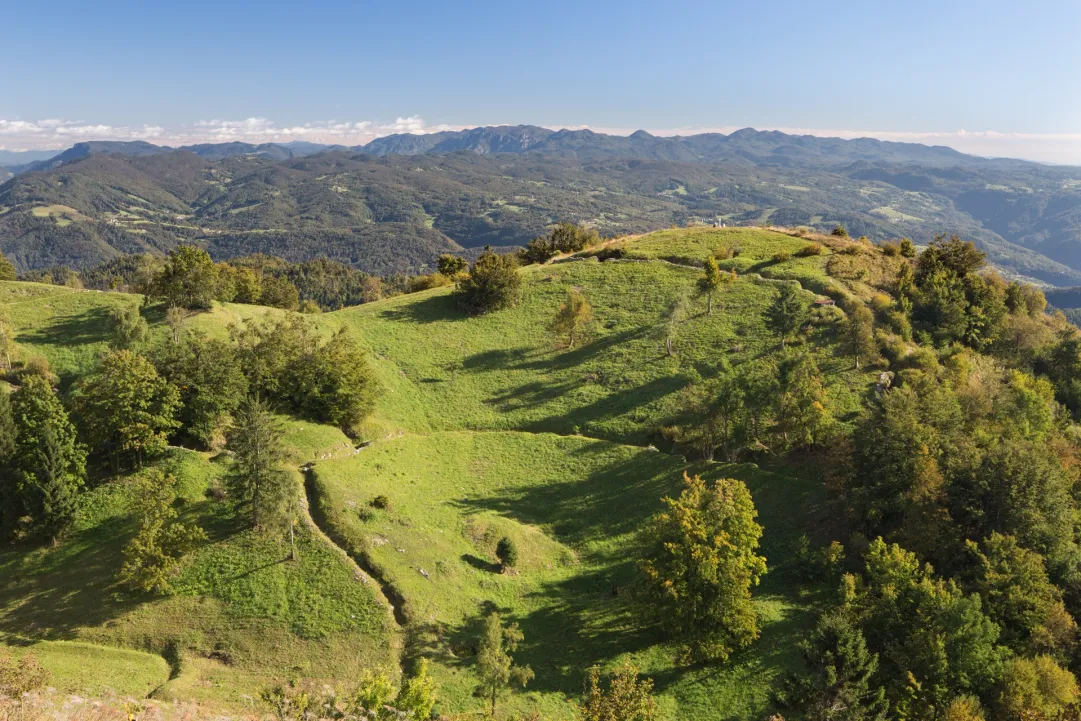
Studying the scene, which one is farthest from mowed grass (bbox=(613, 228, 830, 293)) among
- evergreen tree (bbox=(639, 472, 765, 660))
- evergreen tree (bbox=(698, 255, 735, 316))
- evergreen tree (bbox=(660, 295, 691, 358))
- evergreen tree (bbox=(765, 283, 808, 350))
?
evergreen tree (bbox=(639, 472, 765, 660))

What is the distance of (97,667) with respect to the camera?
29.5 m

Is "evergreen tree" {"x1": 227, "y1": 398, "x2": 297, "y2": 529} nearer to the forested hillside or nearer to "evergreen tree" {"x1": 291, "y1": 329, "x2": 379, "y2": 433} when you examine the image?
the forested hillside

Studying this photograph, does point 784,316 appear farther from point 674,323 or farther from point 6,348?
point 6,348

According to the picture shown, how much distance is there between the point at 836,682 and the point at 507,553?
21.0 meters

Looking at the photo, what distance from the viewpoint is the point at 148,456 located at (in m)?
42.1

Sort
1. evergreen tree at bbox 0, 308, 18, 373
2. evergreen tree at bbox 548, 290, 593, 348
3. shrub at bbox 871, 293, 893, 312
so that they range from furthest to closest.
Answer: shrub at bbox 871, 293, 893, 312 < evergreen tree at bbox 548, 290, 593, 348 < evergreen tree at bbox 0, 308, 18, 373

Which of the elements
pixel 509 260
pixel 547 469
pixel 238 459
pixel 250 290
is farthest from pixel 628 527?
pixel 250 290

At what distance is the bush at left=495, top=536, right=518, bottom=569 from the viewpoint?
40.2 meters

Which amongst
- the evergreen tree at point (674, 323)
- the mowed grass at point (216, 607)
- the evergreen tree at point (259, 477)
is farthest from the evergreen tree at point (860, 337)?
the evergreen tree at point (259, 477)

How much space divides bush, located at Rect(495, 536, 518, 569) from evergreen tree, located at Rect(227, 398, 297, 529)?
46.2 ft

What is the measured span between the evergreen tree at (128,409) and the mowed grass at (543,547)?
11554 millimetres

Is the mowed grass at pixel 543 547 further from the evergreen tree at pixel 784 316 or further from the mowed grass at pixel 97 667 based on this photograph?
the evergreen tree at pixel 784 316

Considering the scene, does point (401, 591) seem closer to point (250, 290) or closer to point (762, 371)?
point (762, 371)

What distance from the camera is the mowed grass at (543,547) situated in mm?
32469
